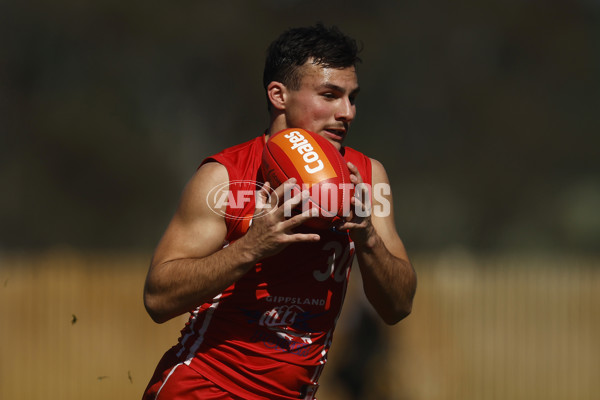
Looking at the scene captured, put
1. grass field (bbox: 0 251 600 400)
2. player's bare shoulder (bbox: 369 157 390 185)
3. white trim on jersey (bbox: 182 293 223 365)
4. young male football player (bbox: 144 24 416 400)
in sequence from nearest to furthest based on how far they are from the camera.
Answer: young male football player (bbox: 144 24 416 400) → white trim on jersey (bbox: 182 293 223 365) → player's bare shoulder (bbox: 369 157 390 185) → grass field (bbox: 0 251 600 400)

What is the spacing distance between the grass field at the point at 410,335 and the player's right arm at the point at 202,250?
3886 mm

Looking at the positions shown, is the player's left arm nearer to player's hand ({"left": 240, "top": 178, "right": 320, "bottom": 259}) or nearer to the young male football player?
the young male football player

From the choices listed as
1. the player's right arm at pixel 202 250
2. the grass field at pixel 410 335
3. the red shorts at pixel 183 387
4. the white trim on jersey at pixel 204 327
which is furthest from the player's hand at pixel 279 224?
the grass field at pixel 410 335

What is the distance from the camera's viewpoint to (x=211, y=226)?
2588 millimetres

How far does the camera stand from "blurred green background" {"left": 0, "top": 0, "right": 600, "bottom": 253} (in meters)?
6.87

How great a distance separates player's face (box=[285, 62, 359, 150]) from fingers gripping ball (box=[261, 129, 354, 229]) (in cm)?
20

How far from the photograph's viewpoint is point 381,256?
8.49 ft

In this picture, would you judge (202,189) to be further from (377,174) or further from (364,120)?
(364,120)

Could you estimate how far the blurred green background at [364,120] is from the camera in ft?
22.5

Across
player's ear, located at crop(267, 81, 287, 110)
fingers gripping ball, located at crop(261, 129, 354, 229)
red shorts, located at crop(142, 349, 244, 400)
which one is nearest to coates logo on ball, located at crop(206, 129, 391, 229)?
fingers gripping ball, located at crop(261, 129, 354, 229)

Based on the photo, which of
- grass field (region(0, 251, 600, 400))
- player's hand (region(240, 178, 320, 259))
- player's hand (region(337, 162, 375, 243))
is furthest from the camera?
grass field (region(0, 251, 600, 400))

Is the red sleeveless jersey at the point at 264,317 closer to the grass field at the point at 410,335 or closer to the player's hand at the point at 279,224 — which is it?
the player's hand at the point at 279,224

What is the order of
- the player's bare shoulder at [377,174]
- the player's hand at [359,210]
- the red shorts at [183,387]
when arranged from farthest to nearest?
the player's bare shoulder at [377,174] < the red shorts at [183,387] < the player's hand at [359,210]

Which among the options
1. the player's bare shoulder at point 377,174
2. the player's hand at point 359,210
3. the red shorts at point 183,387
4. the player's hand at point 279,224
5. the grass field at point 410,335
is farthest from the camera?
the grass field at point 410,335
